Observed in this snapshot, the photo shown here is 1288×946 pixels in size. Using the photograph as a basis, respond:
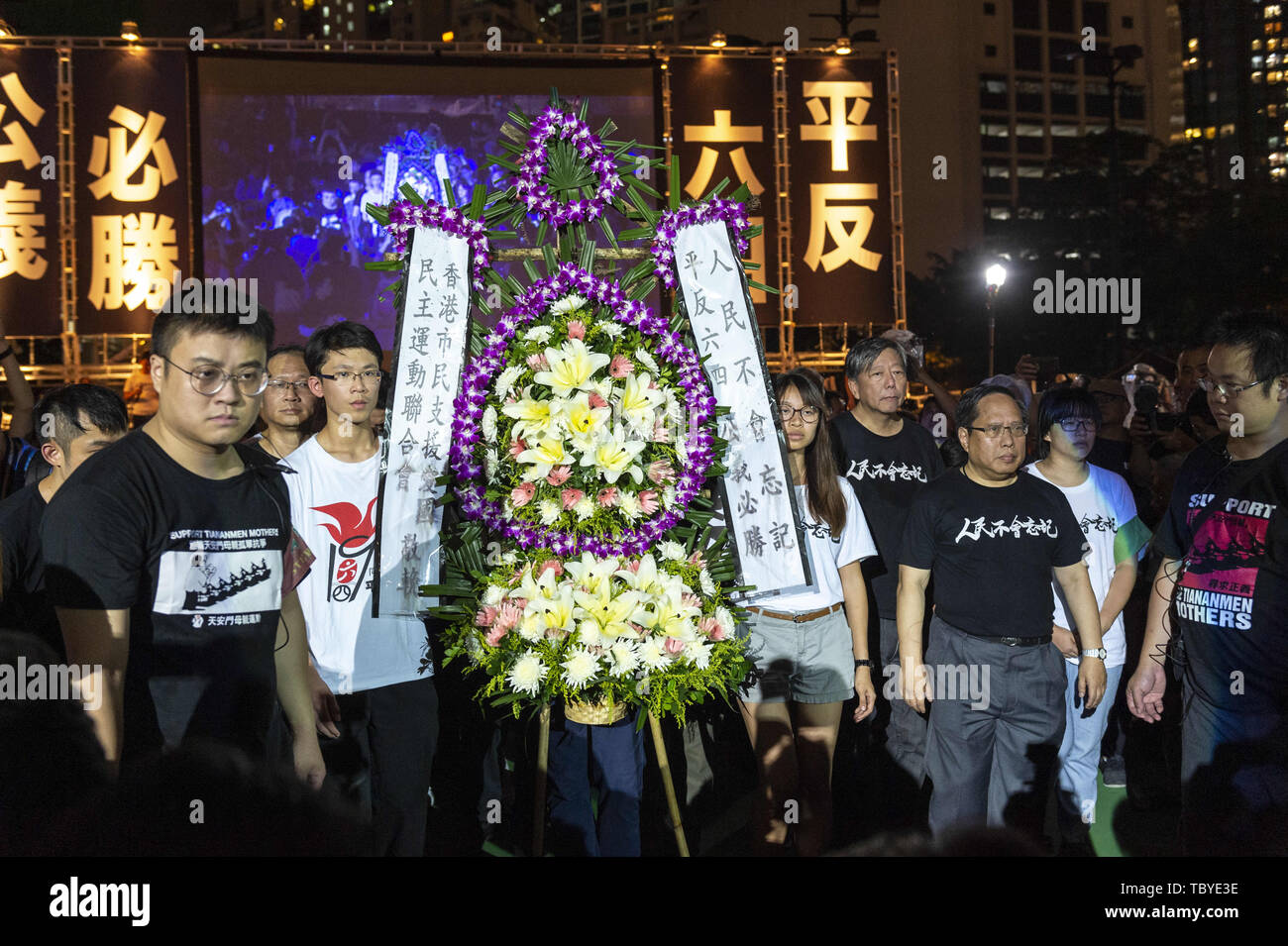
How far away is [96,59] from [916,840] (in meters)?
10.7

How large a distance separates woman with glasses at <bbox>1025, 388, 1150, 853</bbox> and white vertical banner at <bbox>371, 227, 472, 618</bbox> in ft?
7.30

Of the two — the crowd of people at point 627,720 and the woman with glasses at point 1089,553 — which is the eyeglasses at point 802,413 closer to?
the crowd of people at point 627,720

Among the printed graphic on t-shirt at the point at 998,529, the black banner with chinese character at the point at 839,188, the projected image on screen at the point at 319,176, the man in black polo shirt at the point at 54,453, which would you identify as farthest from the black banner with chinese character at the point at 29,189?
the printed graphic on t-shirt at the point at 998,529

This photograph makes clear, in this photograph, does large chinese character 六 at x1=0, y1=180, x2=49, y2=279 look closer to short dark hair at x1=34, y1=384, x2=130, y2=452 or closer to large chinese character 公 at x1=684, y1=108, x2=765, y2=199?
large chinese character 公 at x1=684, y1=108, x2=765, y2=199

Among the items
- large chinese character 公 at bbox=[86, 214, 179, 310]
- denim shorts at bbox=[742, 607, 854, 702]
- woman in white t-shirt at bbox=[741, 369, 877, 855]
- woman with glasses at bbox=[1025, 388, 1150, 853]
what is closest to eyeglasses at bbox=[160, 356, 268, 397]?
woman in white t-shirt at bbox=[741, 369, 877, 855]

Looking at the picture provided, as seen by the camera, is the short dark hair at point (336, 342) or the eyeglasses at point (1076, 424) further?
the eyeglasses at point (1076, 424)

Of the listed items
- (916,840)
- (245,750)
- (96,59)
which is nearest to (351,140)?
(96,59)

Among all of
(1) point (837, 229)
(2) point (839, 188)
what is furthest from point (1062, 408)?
(2) point (839, 188)

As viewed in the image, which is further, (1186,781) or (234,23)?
(234,23)

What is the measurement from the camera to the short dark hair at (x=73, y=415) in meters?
3.33

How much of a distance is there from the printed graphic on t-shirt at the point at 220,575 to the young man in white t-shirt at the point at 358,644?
1.91 feet

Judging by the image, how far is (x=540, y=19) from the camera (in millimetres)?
68750

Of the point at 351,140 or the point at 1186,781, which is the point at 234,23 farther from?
the point at 1186,781

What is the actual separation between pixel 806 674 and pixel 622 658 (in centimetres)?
103
